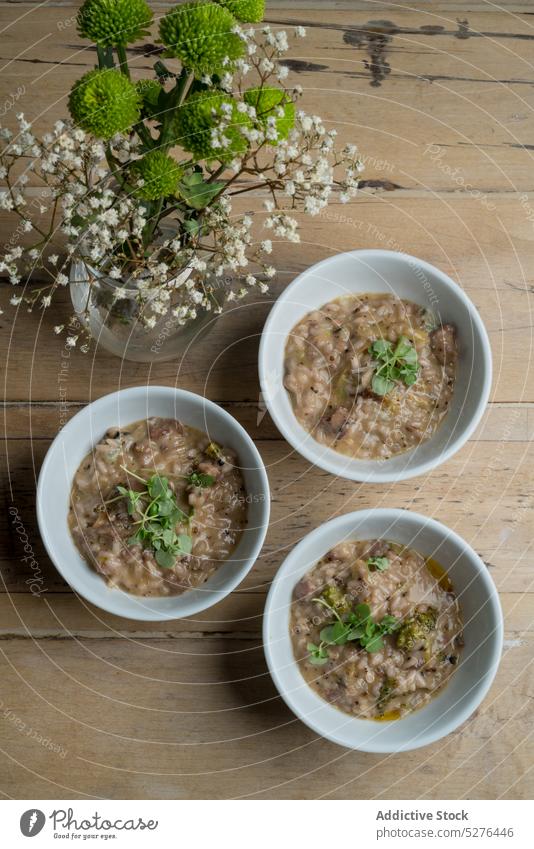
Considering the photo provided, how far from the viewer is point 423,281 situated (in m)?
2.01

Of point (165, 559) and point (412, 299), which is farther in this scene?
point (412, 299)

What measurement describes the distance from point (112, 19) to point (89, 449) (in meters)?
0.95

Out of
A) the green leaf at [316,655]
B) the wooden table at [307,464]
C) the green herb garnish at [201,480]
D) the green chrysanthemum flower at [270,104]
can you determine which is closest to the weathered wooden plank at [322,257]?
the wooden table at [307,464]

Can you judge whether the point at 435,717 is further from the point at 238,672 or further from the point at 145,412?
the point at 145,412

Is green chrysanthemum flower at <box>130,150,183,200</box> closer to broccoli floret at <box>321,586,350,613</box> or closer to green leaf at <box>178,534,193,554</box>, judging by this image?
green leaf at <box>178,534,193,554</box>

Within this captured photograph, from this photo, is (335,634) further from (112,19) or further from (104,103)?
(112,19)

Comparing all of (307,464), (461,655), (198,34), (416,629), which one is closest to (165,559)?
(307,464)

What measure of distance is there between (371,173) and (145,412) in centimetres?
81

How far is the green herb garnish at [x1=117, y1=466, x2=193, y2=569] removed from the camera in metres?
1.90

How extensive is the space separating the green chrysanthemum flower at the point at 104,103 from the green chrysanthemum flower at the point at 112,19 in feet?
0.17

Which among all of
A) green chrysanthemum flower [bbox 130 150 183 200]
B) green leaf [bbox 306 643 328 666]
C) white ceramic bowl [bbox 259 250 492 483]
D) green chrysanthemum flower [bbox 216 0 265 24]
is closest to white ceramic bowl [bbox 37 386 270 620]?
white ceramic bowl [bbox 259 250 492 483]

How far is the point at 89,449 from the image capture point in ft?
6.52

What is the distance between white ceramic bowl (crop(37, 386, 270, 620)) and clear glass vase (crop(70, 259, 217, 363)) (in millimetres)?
138

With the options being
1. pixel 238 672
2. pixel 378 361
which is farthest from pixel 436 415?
pixel 238 672
